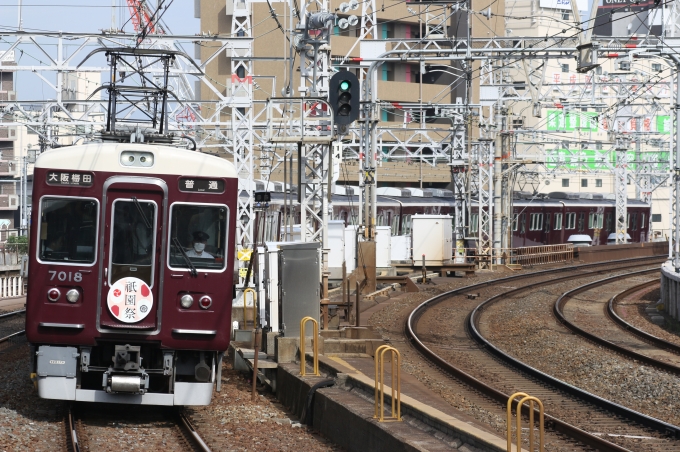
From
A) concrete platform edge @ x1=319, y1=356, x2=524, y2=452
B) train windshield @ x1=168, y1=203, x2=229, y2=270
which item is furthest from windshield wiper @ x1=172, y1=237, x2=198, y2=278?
concrete platform edge @ x1=319, y1=356, x2=524, y2=452

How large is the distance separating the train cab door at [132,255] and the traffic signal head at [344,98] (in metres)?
6.30

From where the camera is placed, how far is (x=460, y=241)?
3797 centimetres

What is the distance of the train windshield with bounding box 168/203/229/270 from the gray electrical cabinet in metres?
2.97

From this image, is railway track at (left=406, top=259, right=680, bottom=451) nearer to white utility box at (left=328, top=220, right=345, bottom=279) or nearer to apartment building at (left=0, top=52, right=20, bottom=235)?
white utility box at (left=328, top=220, right=345, bottom=279)

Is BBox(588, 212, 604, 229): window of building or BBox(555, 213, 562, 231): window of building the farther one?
BBox(588, 212, 604, 229): window of building

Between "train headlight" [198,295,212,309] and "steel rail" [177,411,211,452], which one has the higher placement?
"train headlight" [198,295,212,309]

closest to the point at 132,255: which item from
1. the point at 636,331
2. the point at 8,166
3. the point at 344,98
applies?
the point at 344,98

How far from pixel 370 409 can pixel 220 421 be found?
213cm

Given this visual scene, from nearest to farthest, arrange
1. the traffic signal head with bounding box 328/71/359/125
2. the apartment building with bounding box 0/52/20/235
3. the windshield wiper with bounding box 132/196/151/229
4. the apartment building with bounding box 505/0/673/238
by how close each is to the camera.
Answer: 1. the windshield wiper with bounding box 132/196/151/229
2. the traffic signal head with bounding box 328/71/359/125
3. the apartment building with bounding box 505/0/673/238
4. the apartment building with bounding box 0/52/20/235

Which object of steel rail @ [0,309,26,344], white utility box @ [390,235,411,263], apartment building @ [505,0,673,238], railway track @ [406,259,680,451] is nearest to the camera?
railway track @ [406,259,680,451]

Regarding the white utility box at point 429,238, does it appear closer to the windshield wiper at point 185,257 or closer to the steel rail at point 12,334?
the steel rail at point 12,334

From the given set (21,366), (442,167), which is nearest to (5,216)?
(442,167)

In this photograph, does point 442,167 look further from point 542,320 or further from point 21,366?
point 21,366

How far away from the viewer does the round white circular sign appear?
10.2 m
